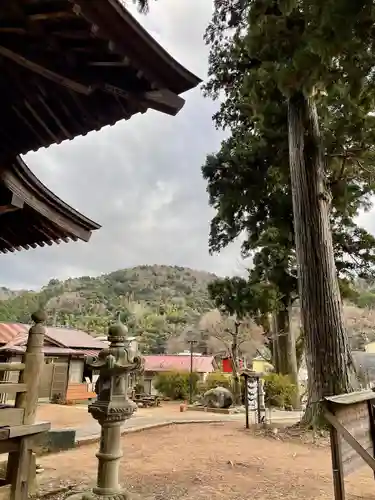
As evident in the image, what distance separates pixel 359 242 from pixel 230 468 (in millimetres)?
8613

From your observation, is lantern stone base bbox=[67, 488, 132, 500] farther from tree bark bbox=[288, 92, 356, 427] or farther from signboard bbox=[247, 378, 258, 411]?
signboard bbox=[247, 378, 258, 411]

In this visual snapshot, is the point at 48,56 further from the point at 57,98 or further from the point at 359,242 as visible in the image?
the point at 359,242

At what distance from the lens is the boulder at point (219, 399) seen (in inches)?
523

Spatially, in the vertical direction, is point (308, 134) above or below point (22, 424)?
above

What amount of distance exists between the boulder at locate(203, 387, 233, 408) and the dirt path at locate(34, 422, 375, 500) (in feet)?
19.3

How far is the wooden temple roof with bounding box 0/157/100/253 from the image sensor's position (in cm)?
316

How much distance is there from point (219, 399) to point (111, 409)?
10.7m

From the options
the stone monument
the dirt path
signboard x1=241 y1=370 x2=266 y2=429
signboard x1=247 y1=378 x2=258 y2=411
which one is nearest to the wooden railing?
the stone monument

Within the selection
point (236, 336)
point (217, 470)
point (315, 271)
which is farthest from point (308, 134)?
point (236, 336)

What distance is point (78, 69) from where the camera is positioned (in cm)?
253

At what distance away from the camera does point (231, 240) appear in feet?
43.0

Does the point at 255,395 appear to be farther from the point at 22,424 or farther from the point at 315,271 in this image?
the point at 22,424

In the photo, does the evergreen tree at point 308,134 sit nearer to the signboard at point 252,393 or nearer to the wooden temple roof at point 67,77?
the signboard at point 252,393

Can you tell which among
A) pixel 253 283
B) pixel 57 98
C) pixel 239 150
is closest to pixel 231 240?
pixel 253 283
